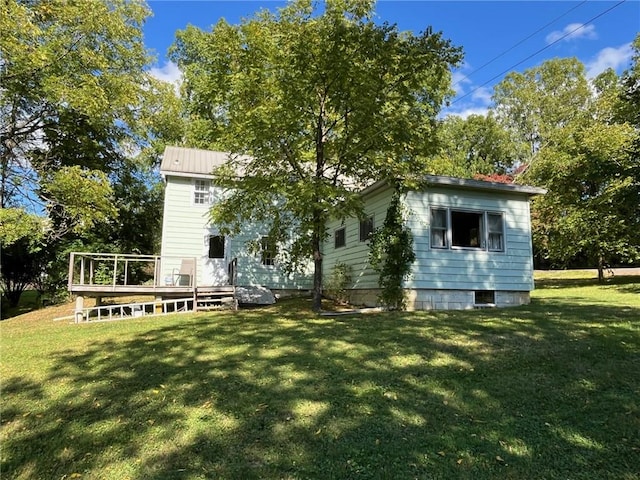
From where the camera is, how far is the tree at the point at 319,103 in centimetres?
895

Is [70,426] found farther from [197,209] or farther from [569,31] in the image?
[569,31]

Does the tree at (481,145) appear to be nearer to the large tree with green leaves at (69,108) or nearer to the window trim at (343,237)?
the window trim at (343,237)

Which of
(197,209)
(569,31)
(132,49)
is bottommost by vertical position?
(197,209)

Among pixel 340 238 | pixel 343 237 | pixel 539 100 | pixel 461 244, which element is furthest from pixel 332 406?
pixel 539 100

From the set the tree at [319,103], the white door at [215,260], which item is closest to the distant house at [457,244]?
the tree at [319,103]

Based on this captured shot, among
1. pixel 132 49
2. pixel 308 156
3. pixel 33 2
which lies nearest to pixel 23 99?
pixel 33 2

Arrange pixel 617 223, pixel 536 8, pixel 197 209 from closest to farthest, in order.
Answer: pixel 536 8 < pixel 197 209 < pixel 617 223

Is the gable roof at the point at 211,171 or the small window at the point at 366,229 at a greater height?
the gable roof at the point at 211,171

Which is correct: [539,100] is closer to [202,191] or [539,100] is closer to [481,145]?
[481,145]

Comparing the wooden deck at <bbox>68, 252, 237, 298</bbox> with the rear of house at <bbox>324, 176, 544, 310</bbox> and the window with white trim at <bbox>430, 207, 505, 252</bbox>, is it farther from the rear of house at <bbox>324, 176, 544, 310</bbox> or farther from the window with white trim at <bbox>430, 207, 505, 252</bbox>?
the window with white trim at <bbox>430, 207, 505, 252</bbox>

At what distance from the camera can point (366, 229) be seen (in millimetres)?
12203

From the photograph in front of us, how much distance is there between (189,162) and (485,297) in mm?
11186

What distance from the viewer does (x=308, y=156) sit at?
34.5 feet

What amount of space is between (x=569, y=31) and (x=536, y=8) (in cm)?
129
